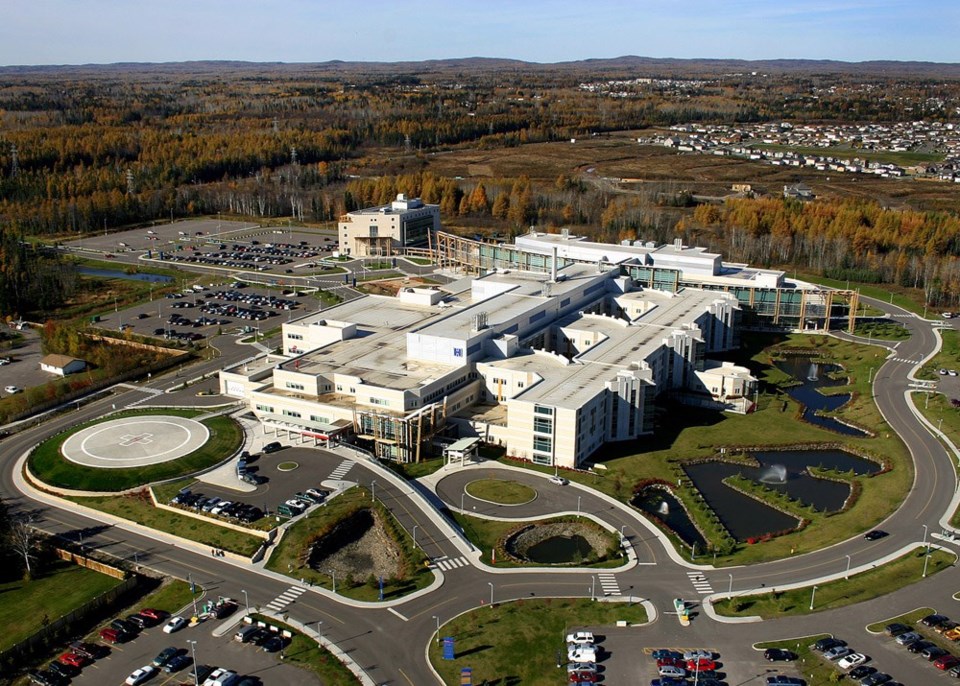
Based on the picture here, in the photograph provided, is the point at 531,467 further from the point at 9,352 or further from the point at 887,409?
the point at 9,352

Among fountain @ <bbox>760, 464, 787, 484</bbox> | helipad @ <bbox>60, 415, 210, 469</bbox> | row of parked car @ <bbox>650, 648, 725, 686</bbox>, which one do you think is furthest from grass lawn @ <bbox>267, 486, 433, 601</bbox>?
fountain @ <bbox>760, 464, 787, 484</bbox>

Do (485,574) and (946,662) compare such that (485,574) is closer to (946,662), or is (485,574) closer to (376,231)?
(946,662)

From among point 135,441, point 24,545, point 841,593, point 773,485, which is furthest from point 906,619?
point 135,441

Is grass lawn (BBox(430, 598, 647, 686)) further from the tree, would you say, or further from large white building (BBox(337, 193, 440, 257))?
large white building (BBox(337, 193, 440, 257))

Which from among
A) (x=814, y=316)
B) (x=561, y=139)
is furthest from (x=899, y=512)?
(x=561, y=139)

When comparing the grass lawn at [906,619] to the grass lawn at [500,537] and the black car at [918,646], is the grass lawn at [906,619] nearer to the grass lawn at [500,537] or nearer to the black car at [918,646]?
the black car at [918,646]

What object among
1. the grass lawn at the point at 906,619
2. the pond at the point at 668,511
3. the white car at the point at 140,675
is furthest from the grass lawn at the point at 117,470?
the grass lawn at the point at 906,619
